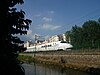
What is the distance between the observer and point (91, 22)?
478ft

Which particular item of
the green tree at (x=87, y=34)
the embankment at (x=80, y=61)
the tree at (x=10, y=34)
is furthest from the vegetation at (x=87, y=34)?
the tree at (x=10, y=34)

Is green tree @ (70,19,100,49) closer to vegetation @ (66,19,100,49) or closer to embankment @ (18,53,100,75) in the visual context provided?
vegetation @ (66,19,100,49)

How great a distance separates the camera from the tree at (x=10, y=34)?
16344mm

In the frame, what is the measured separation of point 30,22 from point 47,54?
65685 mm

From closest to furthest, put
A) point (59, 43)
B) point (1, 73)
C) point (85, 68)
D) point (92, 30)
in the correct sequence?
point (1, 73) < point (85, 68) < point (59, 43) < point (92, 30)

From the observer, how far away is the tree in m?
16.3

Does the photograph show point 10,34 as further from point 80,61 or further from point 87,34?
point 87,34

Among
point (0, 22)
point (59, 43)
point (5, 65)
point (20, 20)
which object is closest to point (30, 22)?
point (20, 20)

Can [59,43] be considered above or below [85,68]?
above

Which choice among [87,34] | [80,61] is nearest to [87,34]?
[87,34]

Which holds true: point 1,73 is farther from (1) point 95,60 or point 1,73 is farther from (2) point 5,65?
(1) point 95,60

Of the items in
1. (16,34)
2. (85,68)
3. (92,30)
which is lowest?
(85,68)

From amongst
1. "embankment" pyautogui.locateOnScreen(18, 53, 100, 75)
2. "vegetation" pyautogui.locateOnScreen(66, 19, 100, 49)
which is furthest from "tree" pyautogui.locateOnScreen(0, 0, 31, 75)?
"vegetation" pyautogui.locateOnScreen(66, 19, 100, 49)

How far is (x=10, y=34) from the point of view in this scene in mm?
18891
